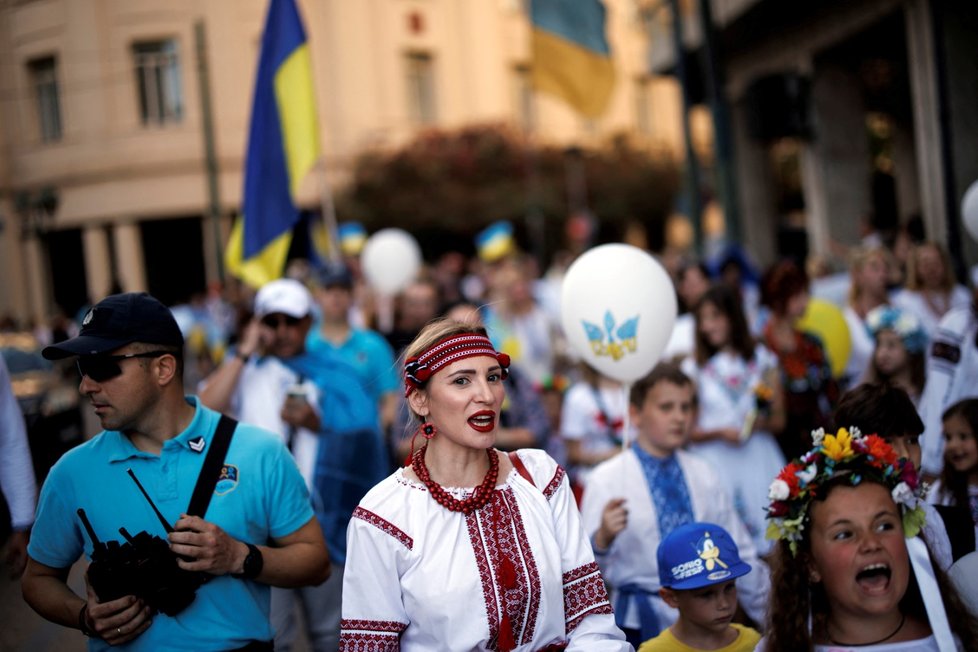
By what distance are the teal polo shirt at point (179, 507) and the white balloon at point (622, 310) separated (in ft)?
7.22

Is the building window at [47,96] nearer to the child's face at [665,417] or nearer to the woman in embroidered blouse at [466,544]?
the child's face at [665,417]

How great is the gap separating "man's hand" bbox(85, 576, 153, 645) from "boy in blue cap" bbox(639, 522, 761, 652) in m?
1.94

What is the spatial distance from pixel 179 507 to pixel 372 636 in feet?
3.05

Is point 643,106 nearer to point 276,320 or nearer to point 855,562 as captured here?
point 276,320

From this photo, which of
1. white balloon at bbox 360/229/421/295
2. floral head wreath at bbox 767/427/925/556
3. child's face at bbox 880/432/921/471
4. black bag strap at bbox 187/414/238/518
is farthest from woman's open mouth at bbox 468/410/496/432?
white balloon at bbox 360/229/421/295

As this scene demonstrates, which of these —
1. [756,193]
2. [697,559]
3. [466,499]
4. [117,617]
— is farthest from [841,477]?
[756,193]

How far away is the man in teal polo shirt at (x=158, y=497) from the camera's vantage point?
376 centimetres

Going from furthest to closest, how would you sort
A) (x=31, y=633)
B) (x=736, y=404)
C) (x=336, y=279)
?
(x=336, y=279)
(x=31, y=633)
(x=736, y=404)

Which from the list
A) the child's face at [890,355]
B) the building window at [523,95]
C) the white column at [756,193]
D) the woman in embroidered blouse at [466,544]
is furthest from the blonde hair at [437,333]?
the building window at [523,95]

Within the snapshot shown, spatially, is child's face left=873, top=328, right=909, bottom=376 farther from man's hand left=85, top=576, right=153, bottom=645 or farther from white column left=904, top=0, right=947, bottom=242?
white column left=904, top=0, right=947, bottom=242

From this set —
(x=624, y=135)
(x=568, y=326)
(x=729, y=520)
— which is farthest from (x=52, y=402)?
(x=624, y=135)

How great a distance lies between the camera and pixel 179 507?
3818 millimetres

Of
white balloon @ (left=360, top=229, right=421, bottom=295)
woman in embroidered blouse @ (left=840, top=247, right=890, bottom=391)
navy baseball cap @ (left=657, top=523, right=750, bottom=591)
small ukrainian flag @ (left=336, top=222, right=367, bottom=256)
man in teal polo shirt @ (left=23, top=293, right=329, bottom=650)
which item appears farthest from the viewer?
small ukrainian flag @ (left=336, top=222, right=367, bottom=256)

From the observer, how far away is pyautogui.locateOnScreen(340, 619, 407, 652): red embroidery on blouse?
10.7ft
